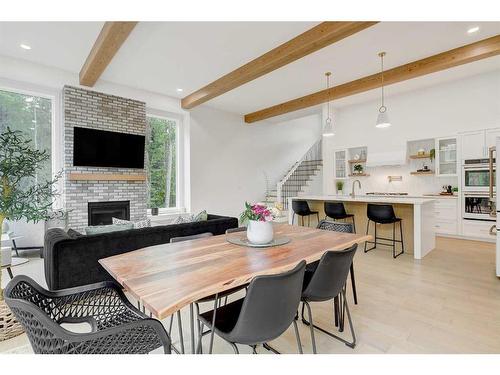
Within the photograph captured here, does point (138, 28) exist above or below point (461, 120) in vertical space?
above

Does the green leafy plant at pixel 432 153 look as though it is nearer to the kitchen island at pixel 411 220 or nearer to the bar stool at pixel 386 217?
the kitchen island at pixel 411 220

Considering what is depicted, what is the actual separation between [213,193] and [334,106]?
3.92 meters

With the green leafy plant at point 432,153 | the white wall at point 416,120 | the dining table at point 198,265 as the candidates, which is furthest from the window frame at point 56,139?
the green leafy plant at point 432,153

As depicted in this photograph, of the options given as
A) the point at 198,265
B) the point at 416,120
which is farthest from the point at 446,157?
the point at 198,265

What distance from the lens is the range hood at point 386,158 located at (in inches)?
238

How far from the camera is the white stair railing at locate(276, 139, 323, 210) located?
7.49 m

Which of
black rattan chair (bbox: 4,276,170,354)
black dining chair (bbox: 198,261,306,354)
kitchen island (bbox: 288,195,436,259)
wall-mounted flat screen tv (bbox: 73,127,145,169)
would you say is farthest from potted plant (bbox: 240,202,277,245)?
wall-mounted flat screen tv (bbox: 73,127,145,169)

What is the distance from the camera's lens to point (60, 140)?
16.0ft

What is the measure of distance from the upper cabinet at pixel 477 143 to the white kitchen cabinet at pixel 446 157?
0.69 feet

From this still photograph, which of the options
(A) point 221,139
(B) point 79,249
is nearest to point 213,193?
(A) point 221,139

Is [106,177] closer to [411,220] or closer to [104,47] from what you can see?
[104,47]

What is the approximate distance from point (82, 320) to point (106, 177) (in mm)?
4138

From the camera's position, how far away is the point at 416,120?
19.6ft
